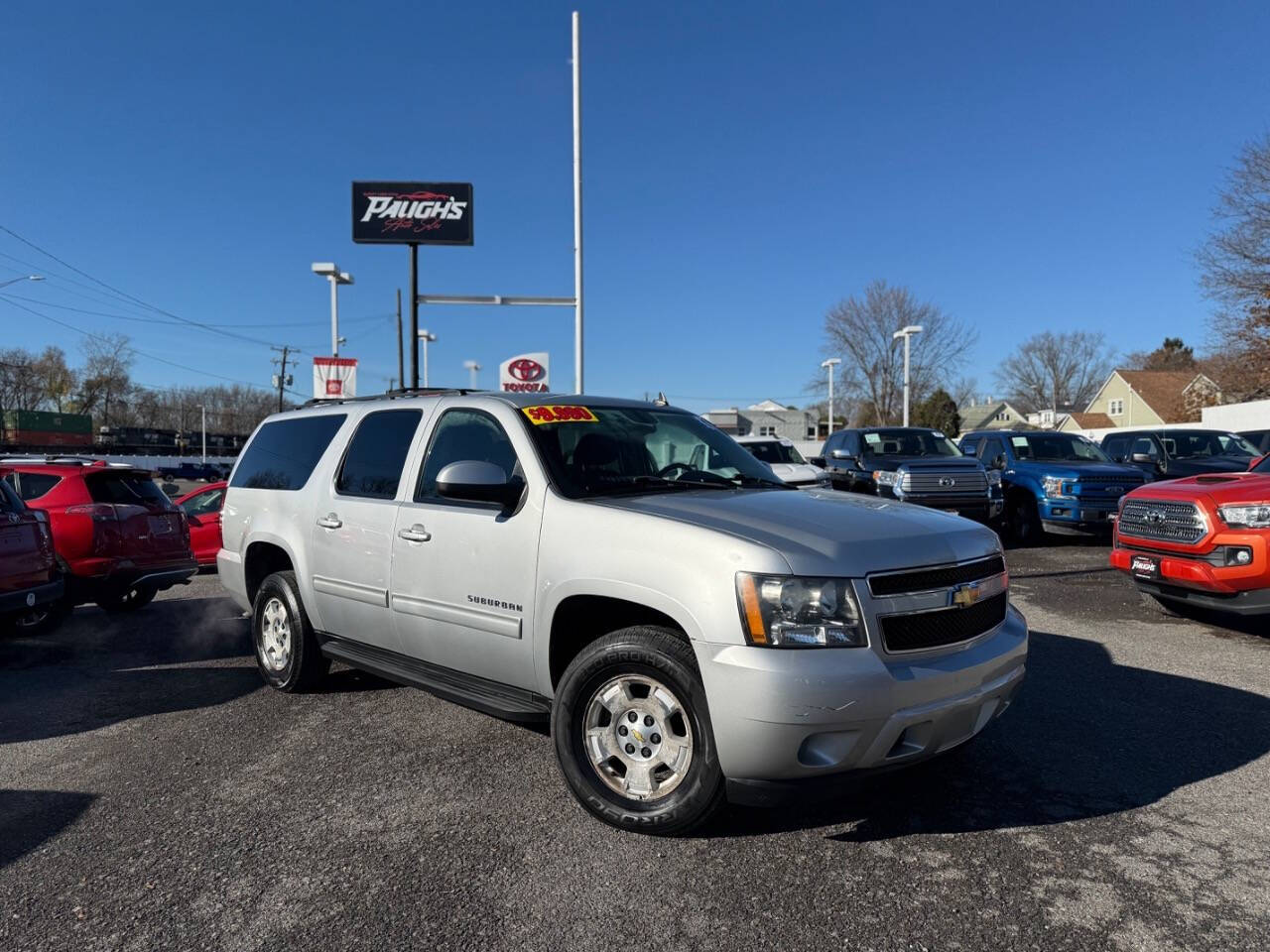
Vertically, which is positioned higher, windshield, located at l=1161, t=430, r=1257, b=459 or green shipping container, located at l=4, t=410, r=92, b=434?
green shipping container, located at l=4, t=410, r=92, b=434

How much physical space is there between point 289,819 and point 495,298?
12.9 meters

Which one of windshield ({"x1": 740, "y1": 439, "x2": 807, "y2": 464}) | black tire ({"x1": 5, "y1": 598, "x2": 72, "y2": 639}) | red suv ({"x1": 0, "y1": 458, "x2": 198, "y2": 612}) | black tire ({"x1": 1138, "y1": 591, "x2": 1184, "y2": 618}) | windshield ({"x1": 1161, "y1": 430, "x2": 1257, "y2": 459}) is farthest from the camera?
windshield ({"x1": 740, "y1": 439, "x2": 807, "y2": 464})

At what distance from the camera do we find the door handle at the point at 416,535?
4.20 m

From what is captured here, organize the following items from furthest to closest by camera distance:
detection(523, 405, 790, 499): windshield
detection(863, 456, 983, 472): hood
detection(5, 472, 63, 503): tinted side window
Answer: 1. detection(863, 456, 983, 472): hood
2. detection(5, 472, 63, 503): tinted side window
3. detection(523, 405, 790, 499): windshield

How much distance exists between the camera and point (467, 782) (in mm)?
3865

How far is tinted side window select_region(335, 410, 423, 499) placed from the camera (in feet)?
15.3

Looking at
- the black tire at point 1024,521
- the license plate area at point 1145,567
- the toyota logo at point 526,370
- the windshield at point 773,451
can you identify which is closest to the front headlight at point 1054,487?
the black tire at point 1024,521

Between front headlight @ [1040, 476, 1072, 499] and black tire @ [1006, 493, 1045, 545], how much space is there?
18.7 inches

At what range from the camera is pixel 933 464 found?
1228 cm

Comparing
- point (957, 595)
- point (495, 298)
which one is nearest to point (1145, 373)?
point (495, 298)

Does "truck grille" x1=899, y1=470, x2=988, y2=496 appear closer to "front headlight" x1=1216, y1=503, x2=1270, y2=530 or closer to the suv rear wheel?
"front headlight" x1=1216, y1=503, x2=1270, y2=530

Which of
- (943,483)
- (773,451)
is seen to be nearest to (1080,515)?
(943,483)

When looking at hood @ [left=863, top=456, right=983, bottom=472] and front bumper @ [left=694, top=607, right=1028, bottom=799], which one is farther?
hood @ [left=863, top=456, right=983, bottom=472]

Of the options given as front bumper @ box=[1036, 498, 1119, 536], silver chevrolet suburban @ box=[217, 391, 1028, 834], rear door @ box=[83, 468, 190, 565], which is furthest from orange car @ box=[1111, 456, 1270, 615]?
rear door @ box=[83, 468, 190, 565]
